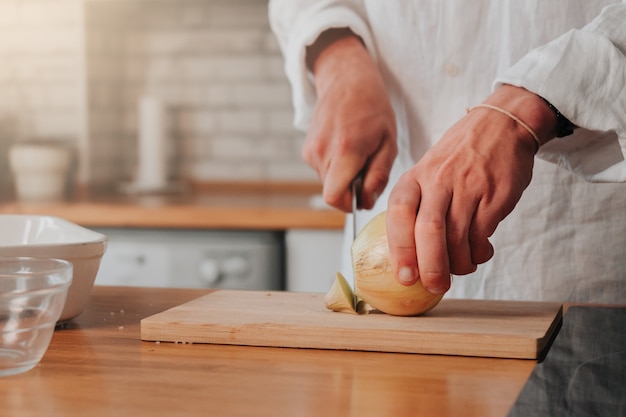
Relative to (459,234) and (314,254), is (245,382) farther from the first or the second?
(314,254)

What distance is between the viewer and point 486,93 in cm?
138

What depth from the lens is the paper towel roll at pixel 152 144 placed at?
2.79 meters

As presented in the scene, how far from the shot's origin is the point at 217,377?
0.71 meters

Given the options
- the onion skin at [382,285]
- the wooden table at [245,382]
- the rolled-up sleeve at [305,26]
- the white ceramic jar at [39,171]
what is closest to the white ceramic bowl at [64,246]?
the wooden table at [245,382]

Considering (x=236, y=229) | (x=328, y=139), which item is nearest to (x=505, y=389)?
(x=328, y=139)

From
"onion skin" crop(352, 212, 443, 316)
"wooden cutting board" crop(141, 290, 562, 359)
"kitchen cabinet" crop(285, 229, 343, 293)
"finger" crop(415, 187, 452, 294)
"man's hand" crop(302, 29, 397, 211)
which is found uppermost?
"man's hand" crop(302, 29, 397, 211)

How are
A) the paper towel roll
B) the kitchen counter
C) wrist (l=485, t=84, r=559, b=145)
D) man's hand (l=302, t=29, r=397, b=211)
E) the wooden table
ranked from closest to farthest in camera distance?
the wooden table, wrist (l=485, t=84, r=559, b=145), man's hand (l=302, t=29, r=397, b=211), the kitchen counter, the paper towel roll

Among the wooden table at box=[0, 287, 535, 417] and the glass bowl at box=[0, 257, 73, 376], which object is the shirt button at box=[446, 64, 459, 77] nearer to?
the wooden table at box=[0, 287, 535, 417]

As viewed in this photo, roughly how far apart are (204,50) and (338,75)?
1764mm

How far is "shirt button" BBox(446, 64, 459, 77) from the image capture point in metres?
1.39

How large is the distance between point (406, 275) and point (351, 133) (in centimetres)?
33

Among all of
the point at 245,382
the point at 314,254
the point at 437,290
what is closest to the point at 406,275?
the point at 437,290

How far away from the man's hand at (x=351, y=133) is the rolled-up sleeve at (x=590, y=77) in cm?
21

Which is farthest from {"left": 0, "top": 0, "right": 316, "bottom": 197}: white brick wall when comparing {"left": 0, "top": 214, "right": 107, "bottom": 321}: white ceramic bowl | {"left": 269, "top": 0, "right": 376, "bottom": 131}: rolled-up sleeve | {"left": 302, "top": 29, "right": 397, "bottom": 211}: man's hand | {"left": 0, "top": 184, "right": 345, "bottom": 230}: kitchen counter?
{"left": 0, "top": 214, "right": 107, "bottom": 321}: white ceramic bowl
